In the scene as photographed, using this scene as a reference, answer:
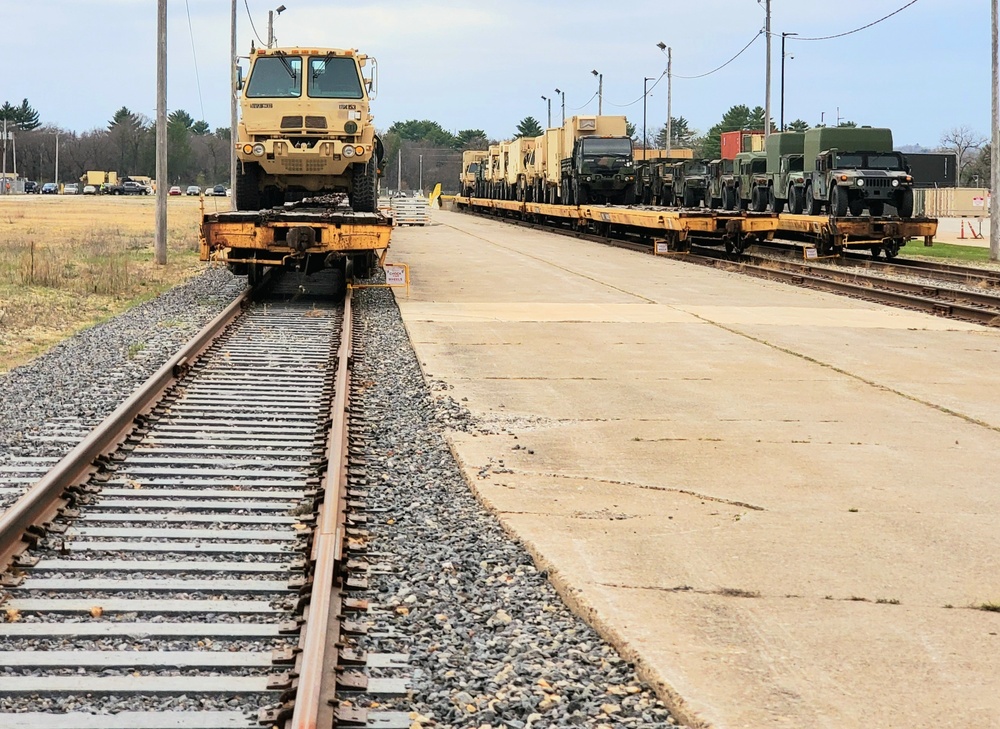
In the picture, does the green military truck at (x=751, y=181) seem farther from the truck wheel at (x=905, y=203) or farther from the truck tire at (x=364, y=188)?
the truck tire at (x=364, y=188)

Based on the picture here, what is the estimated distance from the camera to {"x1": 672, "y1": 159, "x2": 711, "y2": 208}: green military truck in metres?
40.9

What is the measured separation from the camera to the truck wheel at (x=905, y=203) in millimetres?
29438

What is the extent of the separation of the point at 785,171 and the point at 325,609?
29.7 m

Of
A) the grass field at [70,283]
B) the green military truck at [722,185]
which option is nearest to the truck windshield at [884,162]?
the green military truck at [722,185]

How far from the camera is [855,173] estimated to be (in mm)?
29141

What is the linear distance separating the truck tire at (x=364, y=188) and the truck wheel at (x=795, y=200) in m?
14.6

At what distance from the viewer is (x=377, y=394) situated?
1102 cm

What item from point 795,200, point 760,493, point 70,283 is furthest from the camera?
point 795,200

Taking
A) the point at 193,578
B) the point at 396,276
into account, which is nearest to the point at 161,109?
the point at 396,276

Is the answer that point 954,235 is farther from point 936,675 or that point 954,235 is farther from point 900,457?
point 936,675

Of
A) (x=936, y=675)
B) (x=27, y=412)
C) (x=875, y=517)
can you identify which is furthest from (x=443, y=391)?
(x=936, y=675)

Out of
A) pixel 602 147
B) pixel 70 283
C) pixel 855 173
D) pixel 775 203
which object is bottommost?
pixel 70 283

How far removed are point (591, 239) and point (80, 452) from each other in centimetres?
3261

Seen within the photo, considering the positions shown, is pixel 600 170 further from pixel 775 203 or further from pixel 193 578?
pixel 193 578
